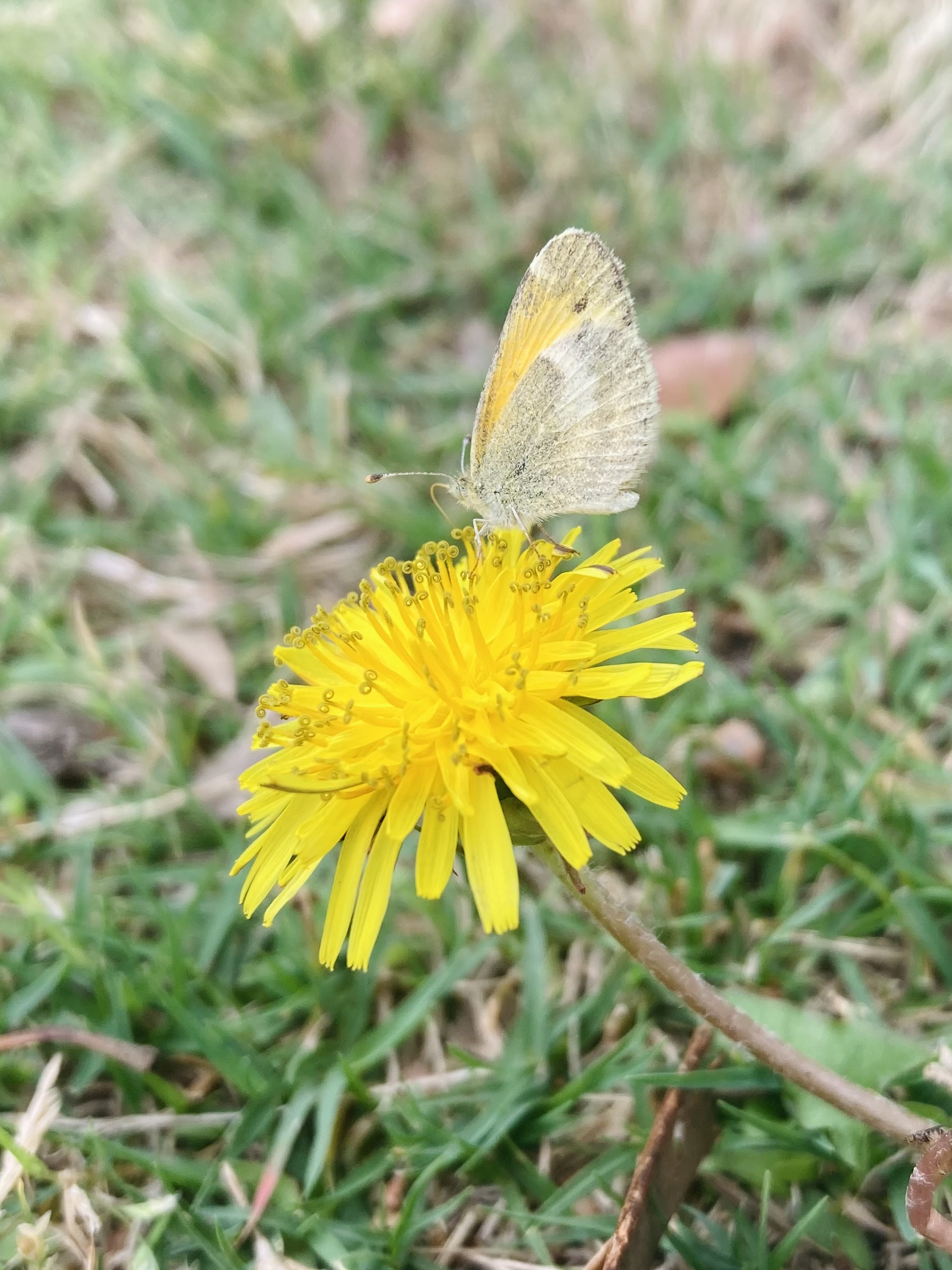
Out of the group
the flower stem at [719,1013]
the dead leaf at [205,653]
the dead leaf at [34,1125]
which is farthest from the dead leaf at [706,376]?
the dead leaf at [34,1125]

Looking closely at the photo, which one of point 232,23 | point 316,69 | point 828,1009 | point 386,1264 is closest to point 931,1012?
point 828,1009

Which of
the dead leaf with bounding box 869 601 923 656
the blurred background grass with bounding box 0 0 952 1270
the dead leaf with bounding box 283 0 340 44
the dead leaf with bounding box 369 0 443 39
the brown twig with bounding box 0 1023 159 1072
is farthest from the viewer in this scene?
the dead leaf with bounding box 369 0 443 39

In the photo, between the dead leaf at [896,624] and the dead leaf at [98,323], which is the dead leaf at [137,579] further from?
the dead leaf at [896,624]

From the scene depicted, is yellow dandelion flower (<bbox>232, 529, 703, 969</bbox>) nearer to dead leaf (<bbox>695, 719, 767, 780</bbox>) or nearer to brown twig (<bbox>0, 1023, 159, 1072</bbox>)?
brown twig (<bbox>0, 1023, 159, 1072</bbox>)

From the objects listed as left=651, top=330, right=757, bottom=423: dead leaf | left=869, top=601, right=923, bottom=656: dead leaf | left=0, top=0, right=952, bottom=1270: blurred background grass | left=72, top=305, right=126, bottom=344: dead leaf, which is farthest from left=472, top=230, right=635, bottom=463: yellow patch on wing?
left=72, top=305, right=126, bottom=344: dead leaf

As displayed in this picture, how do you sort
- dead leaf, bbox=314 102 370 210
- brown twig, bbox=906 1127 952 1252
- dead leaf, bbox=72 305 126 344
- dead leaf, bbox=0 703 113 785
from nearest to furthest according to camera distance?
1. brown twig, bbox=906 1127 952 1252
2. dead leaf, bbox=0 703 113 785
3. dead leaf, bbox=72 305 126 344
4. dead leaf, bbox=314 102 370 210

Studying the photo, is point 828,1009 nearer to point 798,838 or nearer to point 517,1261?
point 798,838

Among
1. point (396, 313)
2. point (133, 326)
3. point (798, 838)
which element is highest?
point (133, 326)
